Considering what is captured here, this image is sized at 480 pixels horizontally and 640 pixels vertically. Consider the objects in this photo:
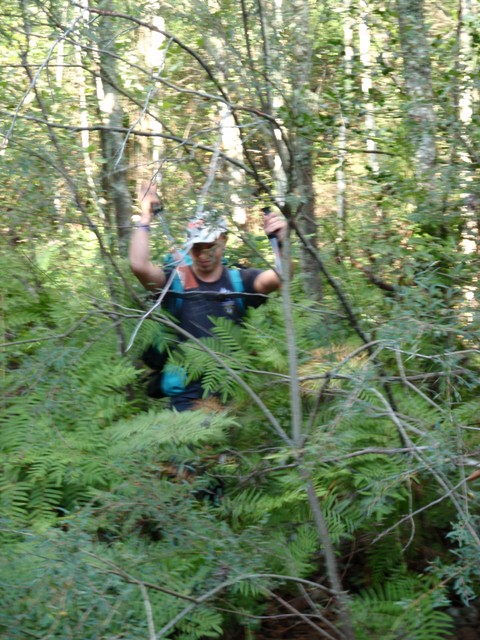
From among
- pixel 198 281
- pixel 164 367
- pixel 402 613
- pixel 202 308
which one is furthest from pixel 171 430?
pixel 198 281

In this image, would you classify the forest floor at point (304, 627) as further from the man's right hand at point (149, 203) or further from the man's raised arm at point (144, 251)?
the man's right hand at point (149, 203)

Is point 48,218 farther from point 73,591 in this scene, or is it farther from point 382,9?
point 382,9

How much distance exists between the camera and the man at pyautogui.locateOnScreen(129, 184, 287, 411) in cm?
441

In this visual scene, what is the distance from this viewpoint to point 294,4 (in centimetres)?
479

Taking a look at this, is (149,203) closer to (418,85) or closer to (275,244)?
(275,244)

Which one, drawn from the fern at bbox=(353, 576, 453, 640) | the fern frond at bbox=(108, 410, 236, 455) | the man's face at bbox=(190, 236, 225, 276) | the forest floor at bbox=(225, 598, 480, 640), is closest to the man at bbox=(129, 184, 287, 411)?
the man's face at bbox=(190, 236, 225, 276)

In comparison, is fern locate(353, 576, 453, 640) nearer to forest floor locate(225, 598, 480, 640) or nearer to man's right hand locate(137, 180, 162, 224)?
forest floor locate(225, 598, 480, 640)

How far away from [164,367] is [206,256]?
75 cm

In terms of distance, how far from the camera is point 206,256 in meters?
4.92

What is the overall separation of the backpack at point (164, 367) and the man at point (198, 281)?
0.02 m

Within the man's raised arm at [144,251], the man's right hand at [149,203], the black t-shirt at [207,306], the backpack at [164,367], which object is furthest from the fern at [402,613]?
the man's right hand at [149,203]

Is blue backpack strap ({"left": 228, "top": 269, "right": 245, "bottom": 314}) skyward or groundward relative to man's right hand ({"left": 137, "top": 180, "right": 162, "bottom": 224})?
groundward

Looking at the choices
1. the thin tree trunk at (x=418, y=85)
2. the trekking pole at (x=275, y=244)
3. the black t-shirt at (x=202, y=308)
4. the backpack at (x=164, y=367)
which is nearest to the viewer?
the trekking pole at (x=275, y=244)

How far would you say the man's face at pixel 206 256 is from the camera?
485 centimetres
